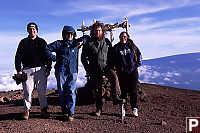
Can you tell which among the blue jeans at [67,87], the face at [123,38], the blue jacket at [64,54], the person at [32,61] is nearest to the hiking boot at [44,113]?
the person at [32,61]

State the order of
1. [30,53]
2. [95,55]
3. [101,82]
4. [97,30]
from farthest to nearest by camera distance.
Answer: [101,82] → [95,55] → [97,30] → [30,53]

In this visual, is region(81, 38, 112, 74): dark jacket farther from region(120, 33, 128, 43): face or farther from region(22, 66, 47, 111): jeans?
region(22, 66, 47, 111): jeans

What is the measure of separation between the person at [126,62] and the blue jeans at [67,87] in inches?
43.4

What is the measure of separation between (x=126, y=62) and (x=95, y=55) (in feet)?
2.55

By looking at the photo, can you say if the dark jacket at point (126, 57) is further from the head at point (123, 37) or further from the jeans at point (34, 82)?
the jeans at point (34, 82)

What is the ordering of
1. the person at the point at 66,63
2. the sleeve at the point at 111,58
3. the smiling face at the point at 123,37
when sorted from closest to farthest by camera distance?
1. the person at the point at 66,63
2. the smiling face at the point at 123,37
3. the sleeve at the point at 111,58

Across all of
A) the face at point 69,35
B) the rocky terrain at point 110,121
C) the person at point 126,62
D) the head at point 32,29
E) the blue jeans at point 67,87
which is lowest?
the rocky terrain at point 110,121

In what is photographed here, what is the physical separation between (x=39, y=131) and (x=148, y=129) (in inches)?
92.0

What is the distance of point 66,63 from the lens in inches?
259

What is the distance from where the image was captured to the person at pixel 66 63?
21.5 feet

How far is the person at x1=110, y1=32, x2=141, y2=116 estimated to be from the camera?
22.8ft

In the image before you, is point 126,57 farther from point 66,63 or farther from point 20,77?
point 20,77

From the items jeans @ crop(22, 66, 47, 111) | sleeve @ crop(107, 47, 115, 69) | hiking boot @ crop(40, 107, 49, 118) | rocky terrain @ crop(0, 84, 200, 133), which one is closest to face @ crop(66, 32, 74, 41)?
jeans @ crop(22, 66, 47, 111)

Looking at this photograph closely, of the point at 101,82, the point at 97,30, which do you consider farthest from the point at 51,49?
the point at 101,82
